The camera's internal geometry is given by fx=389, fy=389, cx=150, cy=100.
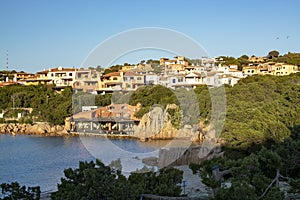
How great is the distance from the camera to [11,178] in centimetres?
989

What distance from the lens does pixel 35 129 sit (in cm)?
2036

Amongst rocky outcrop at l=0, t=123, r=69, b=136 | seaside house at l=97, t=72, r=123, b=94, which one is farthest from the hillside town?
rocky outcrop at l=0, t=123, r=69, b=136

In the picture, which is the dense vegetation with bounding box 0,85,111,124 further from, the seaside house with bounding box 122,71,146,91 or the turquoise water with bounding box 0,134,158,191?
the turquoise water with bounding box 0,134,158,191

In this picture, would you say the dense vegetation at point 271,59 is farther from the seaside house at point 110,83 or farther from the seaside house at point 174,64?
the seaside house at point 110,83

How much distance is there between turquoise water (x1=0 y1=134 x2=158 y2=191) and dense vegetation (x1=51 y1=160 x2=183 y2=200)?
Answer: 4.64 m

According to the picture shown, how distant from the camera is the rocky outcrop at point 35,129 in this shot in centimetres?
2006

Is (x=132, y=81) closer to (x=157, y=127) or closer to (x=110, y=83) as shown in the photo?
(x=110, y=83)

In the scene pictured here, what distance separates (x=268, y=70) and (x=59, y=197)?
2973 centimetres

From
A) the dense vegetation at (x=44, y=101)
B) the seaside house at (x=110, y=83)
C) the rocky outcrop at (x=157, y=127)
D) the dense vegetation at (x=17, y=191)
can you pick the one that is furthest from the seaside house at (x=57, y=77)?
the dense vegetation at (x=17, y=191)

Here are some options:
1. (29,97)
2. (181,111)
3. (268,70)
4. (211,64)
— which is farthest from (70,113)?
(268,70)

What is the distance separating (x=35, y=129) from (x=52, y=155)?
24.5 feet

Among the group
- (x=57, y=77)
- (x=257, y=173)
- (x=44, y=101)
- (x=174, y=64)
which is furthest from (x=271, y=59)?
(x=257, y=173)

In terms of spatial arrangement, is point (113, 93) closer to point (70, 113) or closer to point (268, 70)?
point (70, 113)

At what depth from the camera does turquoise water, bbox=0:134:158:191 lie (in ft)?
33.0
